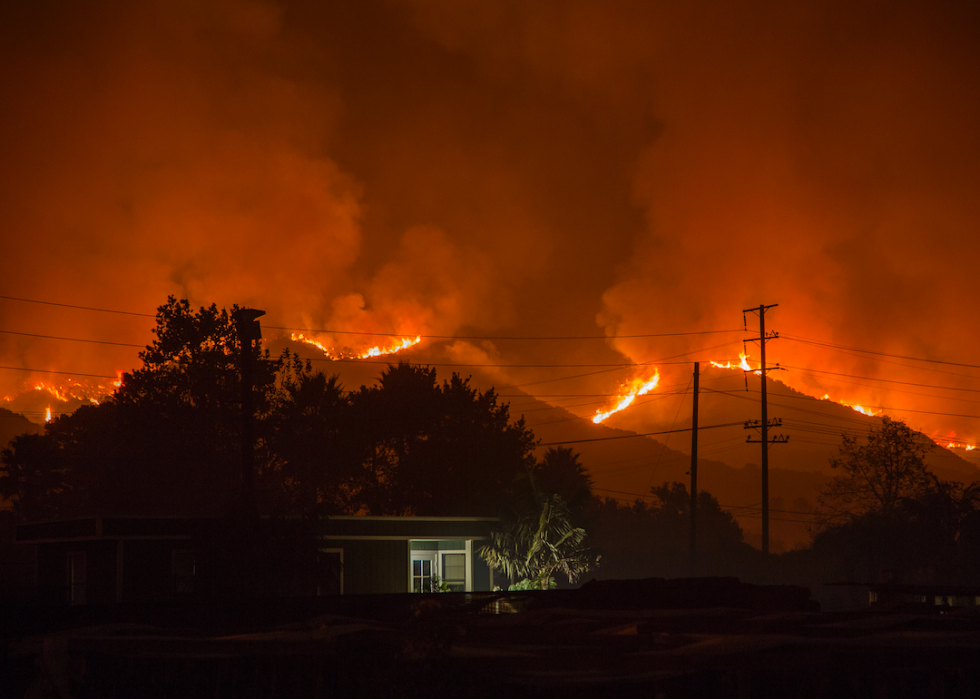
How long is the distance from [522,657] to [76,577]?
2263cm

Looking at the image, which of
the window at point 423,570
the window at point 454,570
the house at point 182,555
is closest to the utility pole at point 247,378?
the house at point 182,555

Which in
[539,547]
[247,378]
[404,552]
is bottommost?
[539,547]

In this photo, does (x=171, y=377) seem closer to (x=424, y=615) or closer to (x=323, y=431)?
(x=323, y=431)

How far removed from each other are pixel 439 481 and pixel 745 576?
34.6m

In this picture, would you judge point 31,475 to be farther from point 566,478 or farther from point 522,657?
point 522,657

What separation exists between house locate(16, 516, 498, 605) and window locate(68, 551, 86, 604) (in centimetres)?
3

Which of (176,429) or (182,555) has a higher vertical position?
(176,429)

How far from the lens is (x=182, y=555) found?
94.4 ft

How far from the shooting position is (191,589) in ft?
90.6

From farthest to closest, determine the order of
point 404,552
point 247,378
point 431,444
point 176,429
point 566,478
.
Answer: point 431,444, point 176,429, point 566,478, point 404,552, point 247,378

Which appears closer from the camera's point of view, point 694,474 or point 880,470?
point 694,474

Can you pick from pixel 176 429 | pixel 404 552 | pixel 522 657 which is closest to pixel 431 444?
pixel 176 429

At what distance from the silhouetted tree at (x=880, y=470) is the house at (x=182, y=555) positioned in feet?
116

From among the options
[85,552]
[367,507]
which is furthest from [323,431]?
[85,552]
